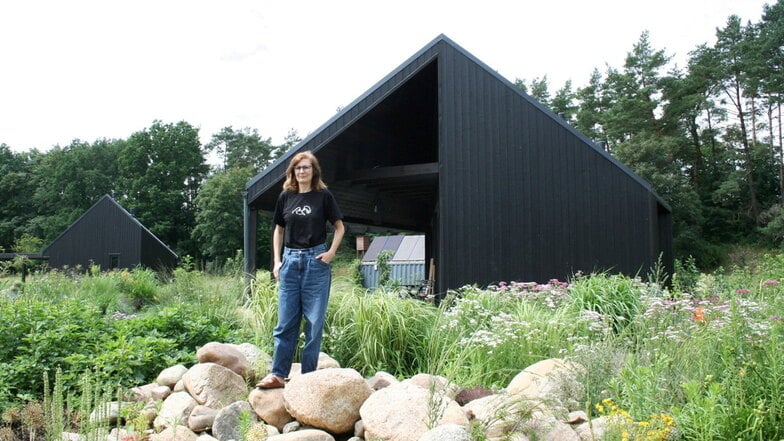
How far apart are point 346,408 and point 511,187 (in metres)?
6.83

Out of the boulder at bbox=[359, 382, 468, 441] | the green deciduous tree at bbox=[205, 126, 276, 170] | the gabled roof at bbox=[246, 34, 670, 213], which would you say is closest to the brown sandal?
the boulder at bbox=[359, 382, 468, 441]

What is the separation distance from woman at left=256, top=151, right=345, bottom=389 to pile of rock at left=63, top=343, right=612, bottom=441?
380 millimetres

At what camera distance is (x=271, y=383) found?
3664mm

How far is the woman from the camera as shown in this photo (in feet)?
12.8

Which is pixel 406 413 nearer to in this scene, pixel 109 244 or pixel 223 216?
pixel 109 244

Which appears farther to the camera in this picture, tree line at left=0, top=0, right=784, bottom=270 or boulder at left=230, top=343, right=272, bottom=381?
tree line at left=0, top=0, right=784, bottom=270

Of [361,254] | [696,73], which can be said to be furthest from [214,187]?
[696,73]

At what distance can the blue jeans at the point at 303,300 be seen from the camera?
3885mm

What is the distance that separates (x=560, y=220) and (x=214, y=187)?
30651 millimetres

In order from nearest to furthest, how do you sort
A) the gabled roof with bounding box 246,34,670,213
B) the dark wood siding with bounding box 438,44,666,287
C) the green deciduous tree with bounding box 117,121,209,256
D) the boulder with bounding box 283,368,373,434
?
1. the boulder with bounding box 283,368,373,434
2. the dark wood siding with bounding box 438,44,666,287
3. the gabled roof with bounding box 246,34,670,213
4. the green deciduous tree with bounding box 117,121,209,256

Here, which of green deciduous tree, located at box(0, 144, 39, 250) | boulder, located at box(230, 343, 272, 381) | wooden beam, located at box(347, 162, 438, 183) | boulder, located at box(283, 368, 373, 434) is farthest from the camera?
green deciduous tree, located at box(0, 144, 39, 250)

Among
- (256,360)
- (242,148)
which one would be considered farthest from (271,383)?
(242,148)

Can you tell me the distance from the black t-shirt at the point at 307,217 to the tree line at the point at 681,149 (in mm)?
25884

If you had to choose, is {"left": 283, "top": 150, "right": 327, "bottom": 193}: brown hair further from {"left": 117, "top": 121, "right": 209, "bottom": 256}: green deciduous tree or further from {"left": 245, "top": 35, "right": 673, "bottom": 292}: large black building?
{"left": 117, "top": 121, "right": 209, "bottom": 256}: green deciduous tree
